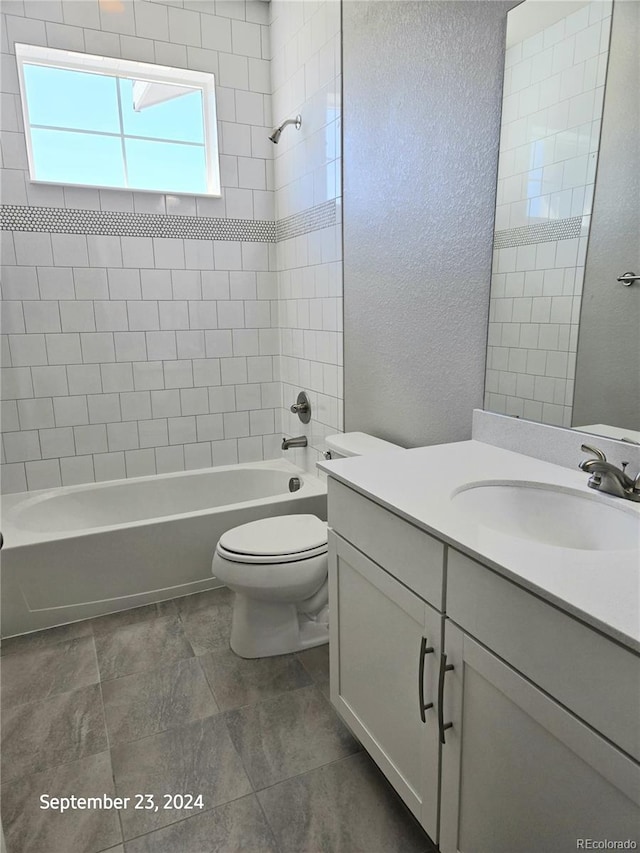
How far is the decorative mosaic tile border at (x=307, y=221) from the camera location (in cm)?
250

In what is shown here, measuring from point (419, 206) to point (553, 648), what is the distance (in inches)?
61.9

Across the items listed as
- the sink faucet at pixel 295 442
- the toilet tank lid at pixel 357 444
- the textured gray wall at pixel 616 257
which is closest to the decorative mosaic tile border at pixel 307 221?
the toilet tank lid at pixel 357 444

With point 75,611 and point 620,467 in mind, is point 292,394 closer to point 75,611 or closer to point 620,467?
point 75,611

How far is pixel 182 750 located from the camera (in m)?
1.62

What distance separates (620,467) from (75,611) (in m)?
2.22

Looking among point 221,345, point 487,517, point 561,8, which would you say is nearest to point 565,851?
point 487,517

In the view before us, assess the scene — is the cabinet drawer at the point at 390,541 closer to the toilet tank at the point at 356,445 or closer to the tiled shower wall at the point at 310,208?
the toilet tank at the point at 356,445

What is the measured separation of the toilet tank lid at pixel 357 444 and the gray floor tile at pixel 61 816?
1305 mm

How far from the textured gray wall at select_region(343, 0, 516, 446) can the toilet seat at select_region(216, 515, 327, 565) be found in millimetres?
525

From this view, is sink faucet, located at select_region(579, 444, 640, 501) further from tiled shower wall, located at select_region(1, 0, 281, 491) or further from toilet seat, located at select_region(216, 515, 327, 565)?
tiled shower wall, located at select_region(1, 0, 281, 491)

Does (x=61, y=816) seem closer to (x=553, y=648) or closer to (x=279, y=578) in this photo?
(x=279, y=578)

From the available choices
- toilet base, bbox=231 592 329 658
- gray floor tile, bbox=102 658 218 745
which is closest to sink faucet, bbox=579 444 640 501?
toilet base, bbox=231 592 329 658

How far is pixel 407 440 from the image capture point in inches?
84.0

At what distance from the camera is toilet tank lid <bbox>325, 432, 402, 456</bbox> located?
6.95 feet
